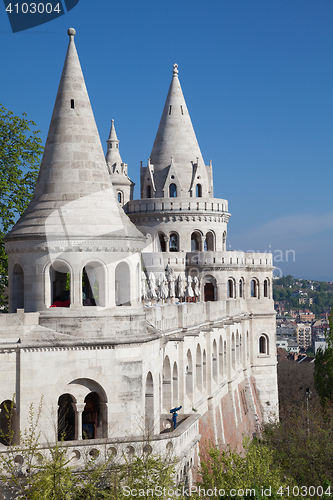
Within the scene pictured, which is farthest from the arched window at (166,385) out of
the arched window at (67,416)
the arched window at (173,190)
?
the arched window at (173,190)

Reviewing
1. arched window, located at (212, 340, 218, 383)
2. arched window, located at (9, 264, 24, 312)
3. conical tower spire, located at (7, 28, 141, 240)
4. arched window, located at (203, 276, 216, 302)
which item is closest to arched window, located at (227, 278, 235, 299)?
arched window, located at (203, 276, 216, 302)

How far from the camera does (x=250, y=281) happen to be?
169ft

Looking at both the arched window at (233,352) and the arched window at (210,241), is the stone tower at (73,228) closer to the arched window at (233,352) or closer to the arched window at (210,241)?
the arched window at (233,352)

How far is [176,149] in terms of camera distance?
1946 inches

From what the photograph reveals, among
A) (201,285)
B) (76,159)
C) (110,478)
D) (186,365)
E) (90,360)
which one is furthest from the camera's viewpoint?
(201,285)

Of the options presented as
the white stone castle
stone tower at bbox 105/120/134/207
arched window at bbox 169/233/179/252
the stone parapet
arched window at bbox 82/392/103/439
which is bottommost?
arched window at bbox 82/392/103/439

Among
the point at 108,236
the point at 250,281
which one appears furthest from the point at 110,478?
the point at 250,281

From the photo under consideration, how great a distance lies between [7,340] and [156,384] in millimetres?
5494

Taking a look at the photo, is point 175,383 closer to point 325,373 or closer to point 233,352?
point 233,352

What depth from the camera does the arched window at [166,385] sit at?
90.4ft

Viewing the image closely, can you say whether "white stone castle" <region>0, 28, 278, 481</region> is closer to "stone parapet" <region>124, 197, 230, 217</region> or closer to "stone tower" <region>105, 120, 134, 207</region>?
"stone parapet" <region>124, 197, 230, 217</region>

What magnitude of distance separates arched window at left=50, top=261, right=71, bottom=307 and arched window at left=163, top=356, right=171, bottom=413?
19.0 ft

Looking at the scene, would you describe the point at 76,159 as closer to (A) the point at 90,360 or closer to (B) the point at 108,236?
(B) the point at 108,236

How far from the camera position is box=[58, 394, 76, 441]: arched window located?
70.9 feet
